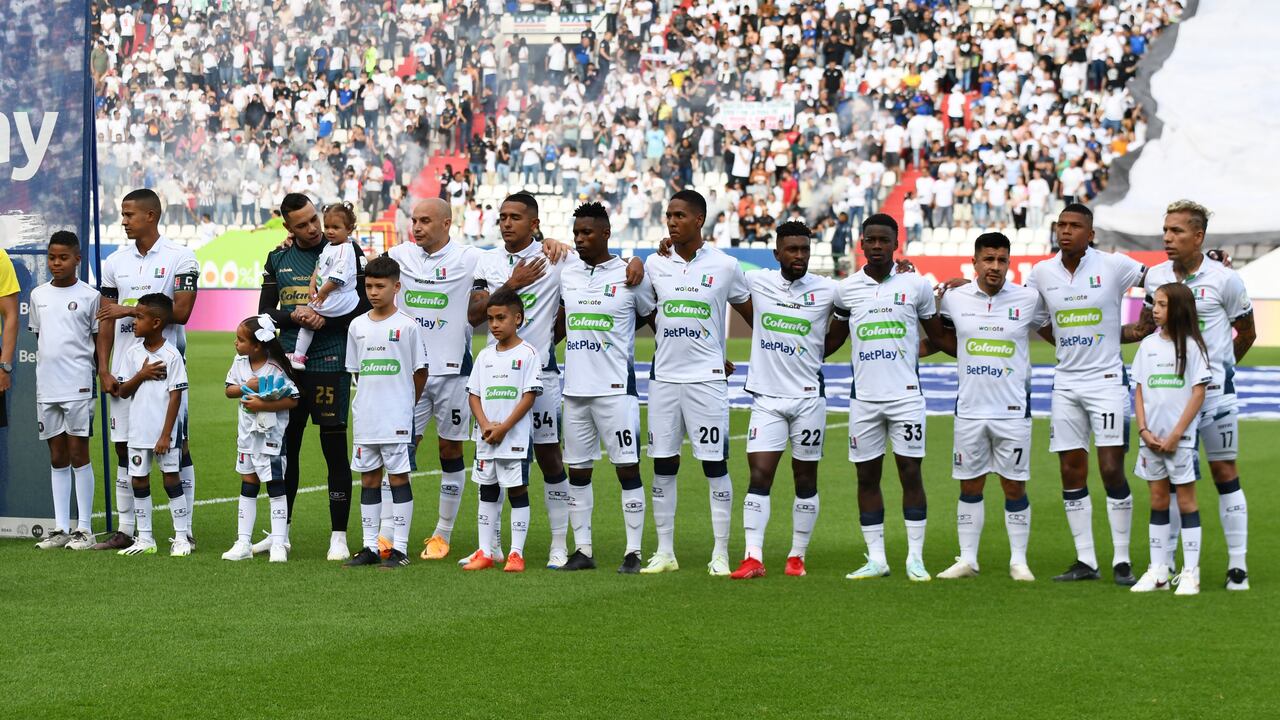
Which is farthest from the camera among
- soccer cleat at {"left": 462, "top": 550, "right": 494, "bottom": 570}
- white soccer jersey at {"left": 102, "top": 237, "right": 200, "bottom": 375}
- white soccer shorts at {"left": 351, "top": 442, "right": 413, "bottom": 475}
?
white soccer jersey at {"left": 102, "top": 237, "right": 200, "bottom": 375}

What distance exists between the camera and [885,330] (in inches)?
352

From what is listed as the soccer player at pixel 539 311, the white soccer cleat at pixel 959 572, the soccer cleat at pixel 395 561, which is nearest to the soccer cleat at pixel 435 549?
the soccer cleat at pixel 395 561

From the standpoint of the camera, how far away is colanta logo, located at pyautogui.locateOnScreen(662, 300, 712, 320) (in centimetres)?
905

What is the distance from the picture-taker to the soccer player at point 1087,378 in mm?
8945

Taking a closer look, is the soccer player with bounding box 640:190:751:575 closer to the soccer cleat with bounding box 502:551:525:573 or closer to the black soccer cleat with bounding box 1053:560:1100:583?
the soccer cleat with bounding box 502:551:525:573

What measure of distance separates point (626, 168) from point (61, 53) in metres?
24.9

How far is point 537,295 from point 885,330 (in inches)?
83.6

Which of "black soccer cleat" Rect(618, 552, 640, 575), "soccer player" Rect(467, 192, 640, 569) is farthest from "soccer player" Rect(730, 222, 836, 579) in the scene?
"soccer player" Rect(467, 192, 640, 569)

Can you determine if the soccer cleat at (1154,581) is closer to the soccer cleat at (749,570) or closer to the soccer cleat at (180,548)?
the soccer cleat at (749,570)

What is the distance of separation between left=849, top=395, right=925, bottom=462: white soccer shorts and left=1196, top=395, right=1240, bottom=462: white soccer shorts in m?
1.58

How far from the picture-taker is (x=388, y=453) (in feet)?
30.6

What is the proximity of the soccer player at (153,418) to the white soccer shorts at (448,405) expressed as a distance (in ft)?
4.84

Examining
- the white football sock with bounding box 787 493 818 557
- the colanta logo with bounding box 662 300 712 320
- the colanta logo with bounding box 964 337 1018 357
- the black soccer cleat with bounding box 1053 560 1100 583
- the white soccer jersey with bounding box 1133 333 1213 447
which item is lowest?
the black soccer cleat with bounding box 1053 560 1100 583

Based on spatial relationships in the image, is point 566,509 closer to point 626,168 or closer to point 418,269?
point 418,269
